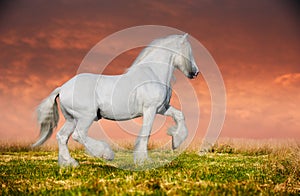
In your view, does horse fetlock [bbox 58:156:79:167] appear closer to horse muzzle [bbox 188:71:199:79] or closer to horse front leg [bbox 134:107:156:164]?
horse front leg [bbox 134:107:156:164]

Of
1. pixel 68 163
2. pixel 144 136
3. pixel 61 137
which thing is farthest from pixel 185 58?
pixel 68 163

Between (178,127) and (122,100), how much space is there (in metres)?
1.30

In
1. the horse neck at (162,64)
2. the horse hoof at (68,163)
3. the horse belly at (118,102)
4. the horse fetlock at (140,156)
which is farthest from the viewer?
the horse neck at (162,64)

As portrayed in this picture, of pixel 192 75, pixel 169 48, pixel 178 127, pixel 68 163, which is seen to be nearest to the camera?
pixel 68 163

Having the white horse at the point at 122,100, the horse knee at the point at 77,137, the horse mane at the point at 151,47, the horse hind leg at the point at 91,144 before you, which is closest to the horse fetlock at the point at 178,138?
the white horse at the point at 122,100

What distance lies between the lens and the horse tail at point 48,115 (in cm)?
800

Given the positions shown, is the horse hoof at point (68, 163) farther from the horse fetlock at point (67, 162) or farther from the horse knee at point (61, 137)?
the horse knee at point (61, 137)

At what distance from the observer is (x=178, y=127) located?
7.99 metres

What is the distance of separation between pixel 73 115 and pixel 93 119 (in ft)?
1.33

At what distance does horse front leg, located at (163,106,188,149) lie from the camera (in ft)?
26.2

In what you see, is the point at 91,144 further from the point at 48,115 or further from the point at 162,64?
the point at 162,64

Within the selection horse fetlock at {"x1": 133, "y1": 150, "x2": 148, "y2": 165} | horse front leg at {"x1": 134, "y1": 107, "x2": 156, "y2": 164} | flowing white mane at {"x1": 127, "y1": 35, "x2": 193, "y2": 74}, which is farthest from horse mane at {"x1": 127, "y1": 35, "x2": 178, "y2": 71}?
horse fetlock at {"x1": 133, "y1": 150, "x2": 148, "y2": 165}

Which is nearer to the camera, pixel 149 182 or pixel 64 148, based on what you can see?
pixel 149 182

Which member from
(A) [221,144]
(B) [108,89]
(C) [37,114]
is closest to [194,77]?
(B) [108,89]
